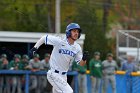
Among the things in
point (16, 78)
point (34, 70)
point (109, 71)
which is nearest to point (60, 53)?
point (34, 70)

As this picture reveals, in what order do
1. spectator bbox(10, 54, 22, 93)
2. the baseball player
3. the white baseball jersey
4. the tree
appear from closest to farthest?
the baseball player, the white baseball jersey, spectator bbox(10, 54, 22, 93), the tree

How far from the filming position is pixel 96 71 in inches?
770

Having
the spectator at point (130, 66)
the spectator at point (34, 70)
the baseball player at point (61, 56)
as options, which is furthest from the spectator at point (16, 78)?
the baseball player at point (61, 56)

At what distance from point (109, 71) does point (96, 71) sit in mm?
483

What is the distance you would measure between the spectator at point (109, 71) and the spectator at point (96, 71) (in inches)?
8.5

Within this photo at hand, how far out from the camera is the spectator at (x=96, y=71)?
19.4 meters

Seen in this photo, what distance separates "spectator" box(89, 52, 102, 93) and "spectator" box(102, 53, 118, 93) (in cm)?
22

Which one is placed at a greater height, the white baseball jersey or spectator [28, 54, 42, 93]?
the white baseball jersey

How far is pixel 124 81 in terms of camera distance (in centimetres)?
2034

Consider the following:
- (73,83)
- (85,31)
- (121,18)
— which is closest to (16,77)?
(73,83)

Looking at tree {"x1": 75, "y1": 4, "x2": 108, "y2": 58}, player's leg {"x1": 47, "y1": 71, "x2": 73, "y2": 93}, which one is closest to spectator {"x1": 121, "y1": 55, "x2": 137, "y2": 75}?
tree {"x1": 75, "y1": 4, "x2": 108, "y2": 58}

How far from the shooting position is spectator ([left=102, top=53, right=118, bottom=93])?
19453 millimetres

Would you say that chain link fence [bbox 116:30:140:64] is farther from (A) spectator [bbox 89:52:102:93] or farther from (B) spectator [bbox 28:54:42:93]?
(B) spectator [bbox 28:54:42:93]

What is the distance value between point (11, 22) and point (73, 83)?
68.7 ft
